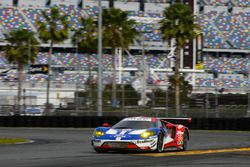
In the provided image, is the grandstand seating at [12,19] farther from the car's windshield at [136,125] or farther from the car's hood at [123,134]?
the car's hood at [123,134]

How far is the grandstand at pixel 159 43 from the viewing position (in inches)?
2724

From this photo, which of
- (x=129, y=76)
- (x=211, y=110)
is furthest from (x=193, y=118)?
(x=129, y=76)

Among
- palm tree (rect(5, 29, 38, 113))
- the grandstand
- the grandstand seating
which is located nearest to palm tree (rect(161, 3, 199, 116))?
palm tree (rect(5, 29, 38, 113))

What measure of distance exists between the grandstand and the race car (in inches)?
1978

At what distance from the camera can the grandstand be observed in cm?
6919

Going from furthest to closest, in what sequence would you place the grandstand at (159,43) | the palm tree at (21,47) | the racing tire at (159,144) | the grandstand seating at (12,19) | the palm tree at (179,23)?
the grandstand seating at (12,19) < the grandstand at (159,43) < the palm tree at (21,47) < the palm tree at (179,23) < the racing tire at (159,144)

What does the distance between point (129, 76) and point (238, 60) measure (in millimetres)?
14593

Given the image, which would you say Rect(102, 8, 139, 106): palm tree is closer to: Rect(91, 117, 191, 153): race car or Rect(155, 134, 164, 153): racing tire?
Rect(91, 117, 191, 153): race car

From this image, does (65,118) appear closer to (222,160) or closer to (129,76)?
(222,160)

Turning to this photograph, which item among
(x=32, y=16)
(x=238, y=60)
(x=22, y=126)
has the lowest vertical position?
(x=22, y=126)

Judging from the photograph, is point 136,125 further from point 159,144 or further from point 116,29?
point 116,29

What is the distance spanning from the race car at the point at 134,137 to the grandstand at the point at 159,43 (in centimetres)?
5023

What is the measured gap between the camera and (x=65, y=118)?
114 ft

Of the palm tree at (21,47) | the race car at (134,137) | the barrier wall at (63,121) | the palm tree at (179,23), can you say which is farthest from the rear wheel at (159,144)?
the palm tree at (21,47)
